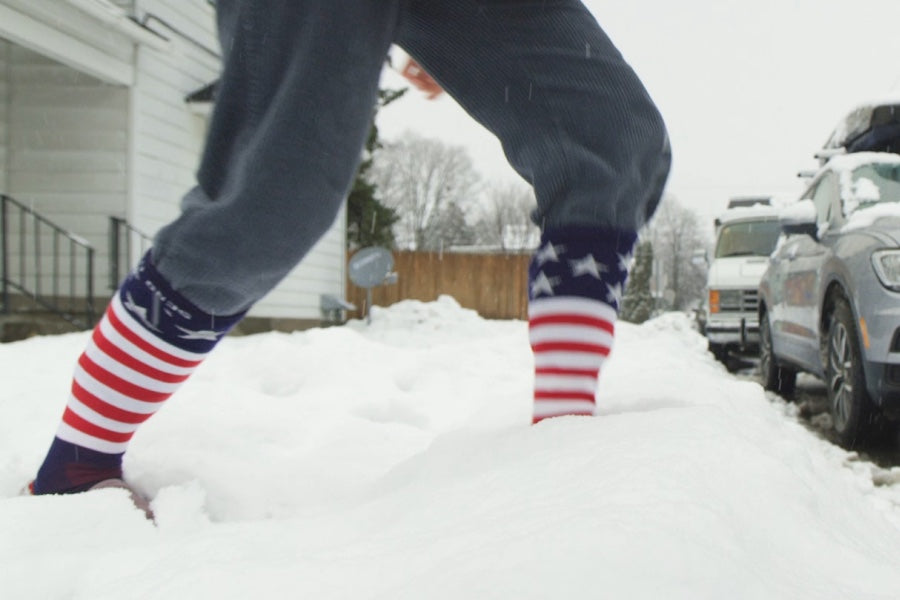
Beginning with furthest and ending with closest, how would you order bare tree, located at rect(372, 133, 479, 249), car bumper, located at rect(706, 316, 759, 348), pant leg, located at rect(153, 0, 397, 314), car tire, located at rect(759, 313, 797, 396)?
bare tree, located at rect(372, 133, 479, 249) < car bumper, located at rect(706, 316, 759, 348) < car tire, located at rect(759, 313, 797, 396) < pant leg, located at rect(153, 0, 397, 314)

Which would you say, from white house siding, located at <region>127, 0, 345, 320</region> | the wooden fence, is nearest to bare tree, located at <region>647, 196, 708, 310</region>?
the wooden fence

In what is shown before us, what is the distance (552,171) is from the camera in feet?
3.82

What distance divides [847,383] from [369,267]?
28.9 ft

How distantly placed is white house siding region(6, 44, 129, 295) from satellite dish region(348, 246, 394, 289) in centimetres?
463

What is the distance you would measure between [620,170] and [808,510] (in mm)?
581

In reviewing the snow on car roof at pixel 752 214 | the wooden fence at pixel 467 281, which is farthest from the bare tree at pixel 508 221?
the snow on car roof at pixel 752 214

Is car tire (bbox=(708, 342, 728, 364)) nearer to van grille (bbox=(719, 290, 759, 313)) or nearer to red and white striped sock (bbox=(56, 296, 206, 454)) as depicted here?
van grille (bbox=(719, 290, 759, 313))

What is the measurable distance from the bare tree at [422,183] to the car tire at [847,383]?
34.4 meters

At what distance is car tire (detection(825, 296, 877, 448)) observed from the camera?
11.4 ft

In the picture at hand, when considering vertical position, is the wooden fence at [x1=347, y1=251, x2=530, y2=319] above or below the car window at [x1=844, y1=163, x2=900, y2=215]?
below

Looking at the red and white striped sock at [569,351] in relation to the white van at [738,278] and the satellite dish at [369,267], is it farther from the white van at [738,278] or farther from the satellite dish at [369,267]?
the satellite dish at [369,267]

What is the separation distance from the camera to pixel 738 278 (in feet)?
29.5

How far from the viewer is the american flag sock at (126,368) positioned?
1.15 m

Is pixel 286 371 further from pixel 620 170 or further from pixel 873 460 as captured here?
pixel 873 460
